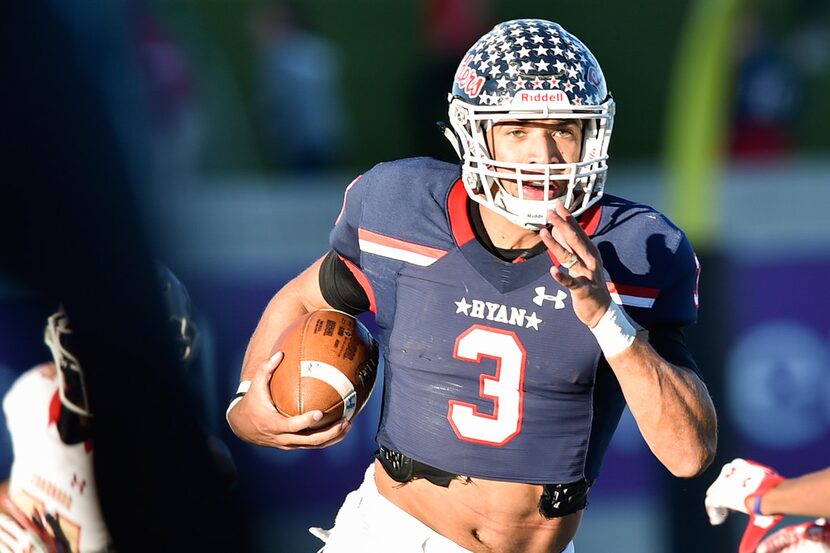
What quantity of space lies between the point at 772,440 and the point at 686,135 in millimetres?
1705

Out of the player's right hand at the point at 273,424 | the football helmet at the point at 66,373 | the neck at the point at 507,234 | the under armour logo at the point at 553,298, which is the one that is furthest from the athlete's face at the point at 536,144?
the football helmet at the point at 66,373

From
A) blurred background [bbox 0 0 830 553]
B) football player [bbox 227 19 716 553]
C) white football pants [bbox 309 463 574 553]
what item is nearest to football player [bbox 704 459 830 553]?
football player [bbox 227 19 716 553]

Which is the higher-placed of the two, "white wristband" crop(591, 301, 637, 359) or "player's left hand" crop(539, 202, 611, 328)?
"player's left hand" crop(539, 202, 611, 328)

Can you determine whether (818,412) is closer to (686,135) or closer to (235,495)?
(686,135)

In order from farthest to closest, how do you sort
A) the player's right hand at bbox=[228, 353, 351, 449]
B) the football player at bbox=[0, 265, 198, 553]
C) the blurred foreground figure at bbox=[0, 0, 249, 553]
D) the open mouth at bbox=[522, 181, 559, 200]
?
the football player at bbox=[0, 265, 198, 553] → the player's right hand at bbox=[228, 353, 351, 449] → the open mouth at bbox=[522, 181, 559, 200] → the blurred foreground figure at bbox=[0, 0, 249, 553]

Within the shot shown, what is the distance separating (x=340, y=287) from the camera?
346 centimetres

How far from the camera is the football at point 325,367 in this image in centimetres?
320

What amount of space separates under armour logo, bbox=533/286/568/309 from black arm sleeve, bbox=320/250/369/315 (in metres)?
0.57

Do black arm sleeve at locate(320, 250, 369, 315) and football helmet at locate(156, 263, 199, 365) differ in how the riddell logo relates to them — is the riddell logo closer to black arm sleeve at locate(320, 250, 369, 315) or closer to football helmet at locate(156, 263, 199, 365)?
black arm sleeve at locate(320, 250, 369, 315)

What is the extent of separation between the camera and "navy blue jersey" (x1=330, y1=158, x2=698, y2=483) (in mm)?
3059

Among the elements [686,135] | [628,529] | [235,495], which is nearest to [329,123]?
[686,135]

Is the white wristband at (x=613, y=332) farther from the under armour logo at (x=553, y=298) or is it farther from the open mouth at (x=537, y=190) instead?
the open mouth at (x=537, y=190)

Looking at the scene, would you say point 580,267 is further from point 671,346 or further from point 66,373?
point 66,373

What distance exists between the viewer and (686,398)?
2920 mm
